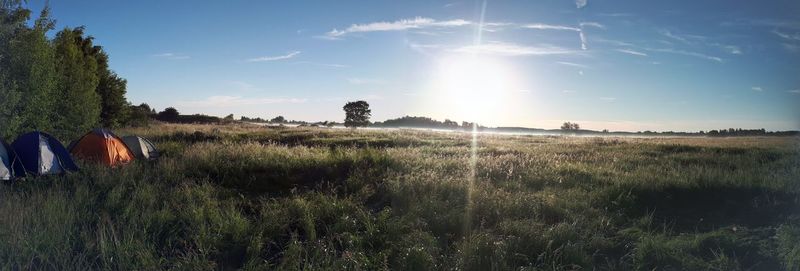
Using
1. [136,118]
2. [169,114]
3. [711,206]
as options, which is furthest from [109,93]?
[169,114]

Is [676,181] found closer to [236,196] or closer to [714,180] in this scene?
[714,180]

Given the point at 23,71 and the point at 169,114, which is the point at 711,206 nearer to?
the point at 23,71

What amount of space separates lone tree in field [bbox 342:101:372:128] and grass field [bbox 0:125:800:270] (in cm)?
7523

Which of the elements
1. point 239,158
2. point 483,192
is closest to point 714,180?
point 483,192

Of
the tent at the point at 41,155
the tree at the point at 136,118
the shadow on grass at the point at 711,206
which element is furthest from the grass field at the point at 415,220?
the tree at the point at 136,118

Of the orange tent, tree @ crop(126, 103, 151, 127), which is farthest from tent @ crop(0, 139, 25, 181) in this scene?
tree @ crop(126, 103, 151, 127)

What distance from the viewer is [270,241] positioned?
20.6 feet

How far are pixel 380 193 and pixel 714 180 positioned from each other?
6992mm

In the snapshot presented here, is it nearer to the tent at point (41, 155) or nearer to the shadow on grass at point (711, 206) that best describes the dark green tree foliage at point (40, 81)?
the tent at point (41, 155)

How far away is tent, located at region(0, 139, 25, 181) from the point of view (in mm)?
10315

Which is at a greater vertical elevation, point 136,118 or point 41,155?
point 136,118

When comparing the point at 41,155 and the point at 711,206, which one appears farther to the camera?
the point at 41,155

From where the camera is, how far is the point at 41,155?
11422mm

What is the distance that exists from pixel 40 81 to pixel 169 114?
217 feet
